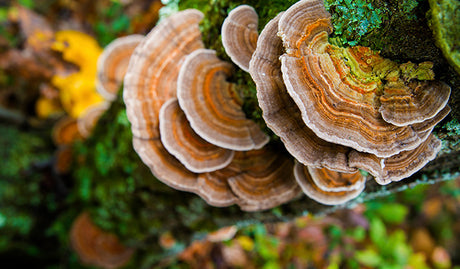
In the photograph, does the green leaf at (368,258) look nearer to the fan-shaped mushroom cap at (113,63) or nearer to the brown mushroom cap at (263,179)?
the brown mushroom cap at (263,179)

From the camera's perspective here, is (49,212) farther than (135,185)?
Yes

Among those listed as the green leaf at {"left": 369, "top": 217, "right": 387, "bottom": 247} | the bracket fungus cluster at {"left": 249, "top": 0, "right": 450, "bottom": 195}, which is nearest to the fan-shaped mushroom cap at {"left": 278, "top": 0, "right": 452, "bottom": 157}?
the bracket fungus cluster at {"left": 249, "top": 0, "right": 450, "bottom": 195}

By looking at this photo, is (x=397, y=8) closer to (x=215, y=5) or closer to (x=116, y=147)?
(x=215, y=5)

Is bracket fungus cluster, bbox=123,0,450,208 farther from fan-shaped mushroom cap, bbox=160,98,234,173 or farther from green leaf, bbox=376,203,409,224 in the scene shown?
green leaf, bbox=376,203,409,224

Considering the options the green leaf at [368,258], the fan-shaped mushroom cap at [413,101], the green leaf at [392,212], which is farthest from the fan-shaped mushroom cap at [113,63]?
the green leaf at [392,212]

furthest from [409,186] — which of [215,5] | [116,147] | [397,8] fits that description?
[116,147]

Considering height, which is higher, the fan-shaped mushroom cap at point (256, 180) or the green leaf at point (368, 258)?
the fan-shaped mushroom cap at point (256, 180)
